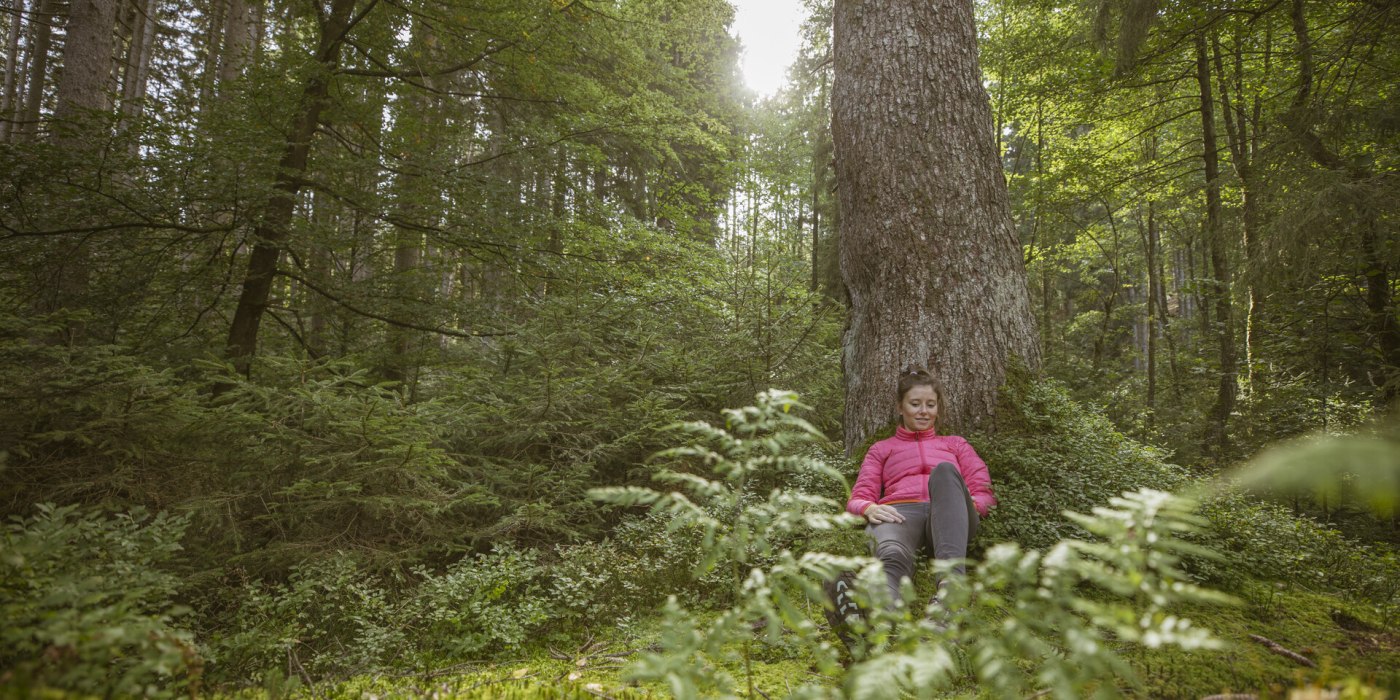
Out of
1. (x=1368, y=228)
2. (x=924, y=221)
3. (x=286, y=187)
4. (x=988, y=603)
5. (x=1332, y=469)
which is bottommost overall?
(x=988, y=603)

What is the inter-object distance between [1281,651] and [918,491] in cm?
170

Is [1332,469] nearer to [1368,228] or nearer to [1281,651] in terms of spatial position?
[1281,651]

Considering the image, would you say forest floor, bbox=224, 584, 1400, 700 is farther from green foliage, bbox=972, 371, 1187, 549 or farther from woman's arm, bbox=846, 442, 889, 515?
woman's arm, bbox=846, 442, 889, 515

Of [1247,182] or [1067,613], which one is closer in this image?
[1067,613]

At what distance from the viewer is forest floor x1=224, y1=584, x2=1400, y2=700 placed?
94.0 inches

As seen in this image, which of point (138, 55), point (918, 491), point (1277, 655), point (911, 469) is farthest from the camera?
point (138, 55)

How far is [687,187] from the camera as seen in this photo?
42.5 feet

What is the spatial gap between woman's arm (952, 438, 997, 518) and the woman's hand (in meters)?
0.53

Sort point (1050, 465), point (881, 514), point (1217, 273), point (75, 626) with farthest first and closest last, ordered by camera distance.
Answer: point (1217, 273) < point (1050, 465) < point (881, 514) < point (75, 626)

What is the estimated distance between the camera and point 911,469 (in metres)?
3.66

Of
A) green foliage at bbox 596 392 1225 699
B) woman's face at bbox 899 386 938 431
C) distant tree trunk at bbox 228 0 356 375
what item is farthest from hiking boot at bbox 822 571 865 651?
distant tree trunk at bbox 228 0 356 375

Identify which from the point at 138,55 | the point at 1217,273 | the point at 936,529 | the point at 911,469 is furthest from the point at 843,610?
the point at 138,55

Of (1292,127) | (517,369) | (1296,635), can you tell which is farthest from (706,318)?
(1292,127)

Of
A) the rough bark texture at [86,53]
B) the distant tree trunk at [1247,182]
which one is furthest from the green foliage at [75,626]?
the distant tree trunk at [1247,182]
